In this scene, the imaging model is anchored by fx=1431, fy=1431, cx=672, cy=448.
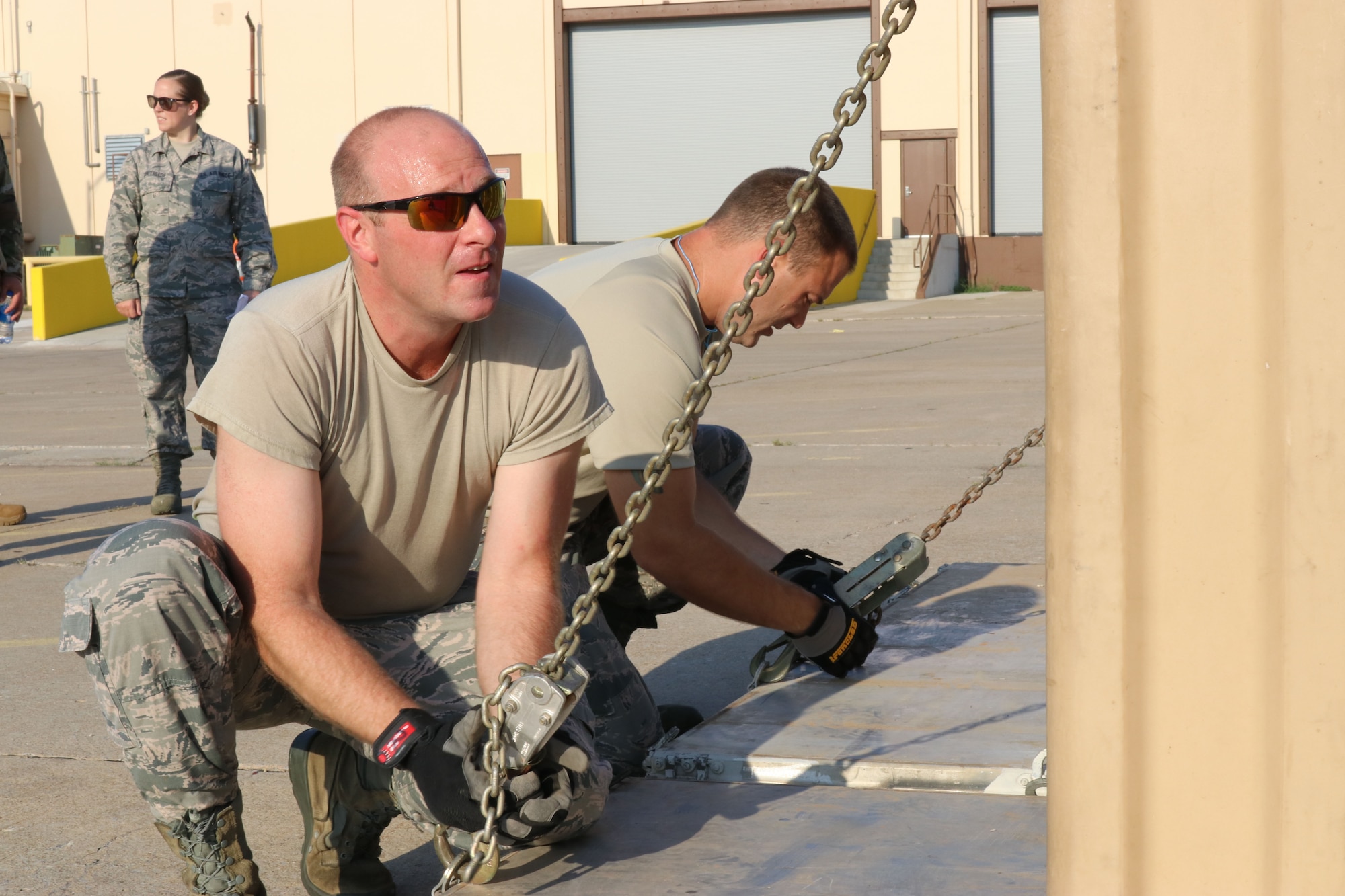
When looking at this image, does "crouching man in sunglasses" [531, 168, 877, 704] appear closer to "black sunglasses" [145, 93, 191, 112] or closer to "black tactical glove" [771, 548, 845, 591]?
"black tactical glove" [771, 548, 845, 591]

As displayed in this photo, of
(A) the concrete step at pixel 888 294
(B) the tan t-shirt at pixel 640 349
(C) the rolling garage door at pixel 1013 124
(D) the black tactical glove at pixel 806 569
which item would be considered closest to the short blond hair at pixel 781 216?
(B) the tan t-shirt at pixel 640 349

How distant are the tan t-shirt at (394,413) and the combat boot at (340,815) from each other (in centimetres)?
27

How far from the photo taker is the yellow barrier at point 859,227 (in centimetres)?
2394

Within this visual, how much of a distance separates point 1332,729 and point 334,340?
5.48 feet

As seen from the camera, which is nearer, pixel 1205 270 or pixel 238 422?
pixel 1205 270

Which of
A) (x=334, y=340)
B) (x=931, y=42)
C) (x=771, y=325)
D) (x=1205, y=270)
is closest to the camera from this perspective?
(x=1205, y=270)

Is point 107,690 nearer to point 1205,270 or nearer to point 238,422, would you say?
point 238,422

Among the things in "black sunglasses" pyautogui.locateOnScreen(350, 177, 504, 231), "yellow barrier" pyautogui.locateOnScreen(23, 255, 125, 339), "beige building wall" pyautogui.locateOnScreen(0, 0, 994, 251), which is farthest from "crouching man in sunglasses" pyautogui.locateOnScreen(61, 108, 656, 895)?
"beige building wall" pyautogui.locateOnScreen(0, 0, 994, 251)

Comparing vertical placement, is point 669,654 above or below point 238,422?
below

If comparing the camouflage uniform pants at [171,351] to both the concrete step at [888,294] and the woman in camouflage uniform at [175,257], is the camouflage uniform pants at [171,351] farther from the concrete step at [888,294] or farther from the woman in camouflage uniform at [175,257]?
the concrete step at [888,294]

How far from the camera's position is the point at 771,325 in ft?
11.1

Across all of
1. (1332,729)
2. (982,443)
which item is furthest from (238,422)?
(982,443)

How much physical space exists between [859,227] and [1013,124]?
3.53 m

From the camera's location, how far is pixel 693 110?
1085 inches
